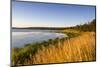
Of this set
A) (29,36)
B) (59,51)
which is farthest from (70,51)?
(29,36)

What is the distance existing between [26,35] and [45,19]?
0.32 metres

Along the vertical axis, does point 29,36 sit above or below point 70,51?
above

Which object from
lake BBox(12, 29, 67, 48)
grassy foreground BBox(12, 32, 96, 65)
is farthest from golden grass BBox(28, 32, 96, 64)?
lake BBox(12, 29, 67, 48)

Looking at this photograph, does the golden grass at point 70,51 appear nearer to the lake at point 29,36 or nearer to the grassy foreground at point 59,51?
the grassy foreground at point 59,51

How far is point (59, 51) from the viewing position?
268cm

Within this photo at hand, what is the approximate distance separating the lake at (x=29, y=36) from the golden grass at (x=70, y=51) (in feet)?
0.43

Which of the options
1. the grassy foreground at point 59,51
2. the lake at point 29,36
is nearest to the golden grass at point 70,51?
the grassy foreground at point 59,51

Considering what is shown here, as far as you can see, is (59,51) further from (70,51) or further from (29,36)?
(29,36)

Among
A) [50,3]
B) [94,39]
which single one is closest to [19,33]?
[50,3]

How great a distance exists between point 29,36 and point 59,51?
45cm

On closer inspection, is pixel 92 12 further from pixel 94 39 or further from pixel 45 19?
pixel 45 19

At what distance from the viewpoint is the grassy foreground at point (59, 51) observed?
2521mm

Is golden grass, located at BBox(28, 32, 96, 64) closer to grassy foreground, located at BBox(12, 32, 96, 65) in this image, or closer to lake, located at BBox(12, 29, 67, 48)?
grassy foreground, located at BBox(12, 32, 96, 65)
